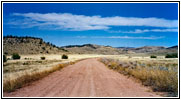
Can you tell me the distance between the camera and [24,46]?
114188 millimetres

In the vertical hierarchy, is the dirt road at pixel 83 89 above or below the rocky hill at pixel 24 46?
below

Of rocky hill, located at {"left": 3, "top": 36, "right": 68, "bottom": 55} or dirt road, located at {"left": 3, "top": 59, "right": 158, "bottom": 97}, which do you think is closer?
dirt road, located at {"left": 3, "top": 59, "right": 158, "bottom": 97}

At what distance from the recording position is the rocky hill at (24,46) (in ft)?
352

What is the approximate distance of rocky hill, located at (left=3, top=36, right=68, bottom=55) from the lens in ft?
352

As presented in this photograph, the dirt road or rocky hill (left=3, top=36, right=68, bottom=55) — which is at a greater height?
rocky hill (left=3, top=36, right=68, bottom=55)

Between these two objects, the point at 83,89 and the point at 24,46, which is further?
the point at 24,46

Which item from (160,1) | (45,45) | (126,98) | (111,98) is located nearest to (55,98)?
(111,98)

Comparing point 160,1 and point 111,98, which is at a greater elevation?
point 160,1

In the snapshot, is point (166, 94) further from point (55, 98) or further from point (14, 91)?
point (14, 91)

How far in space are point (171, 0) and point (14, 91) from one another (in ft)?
27.4

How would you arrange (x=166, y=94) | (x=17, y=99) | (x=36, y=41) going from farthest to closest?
(x=36, y=41), (x=166, y=94), (x=17, y=99)

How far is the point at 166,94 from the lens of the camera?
32.8ft

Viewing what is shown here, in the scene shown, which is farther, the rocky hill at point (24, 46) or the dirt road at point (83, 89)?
the rocky hill at point (24, 46)

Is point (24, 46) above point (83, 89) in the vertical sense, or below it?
above
